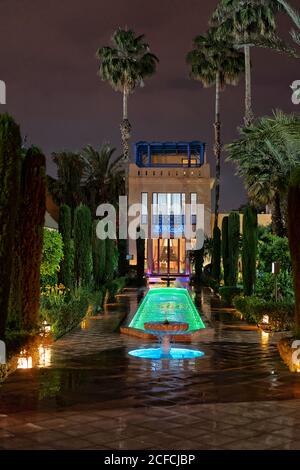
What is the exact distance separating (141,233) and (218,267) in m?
8.46

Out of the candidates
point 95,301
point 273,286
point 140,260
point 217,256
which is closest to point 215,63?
point 140,260

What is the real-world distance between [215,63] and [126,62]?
5.76 metres

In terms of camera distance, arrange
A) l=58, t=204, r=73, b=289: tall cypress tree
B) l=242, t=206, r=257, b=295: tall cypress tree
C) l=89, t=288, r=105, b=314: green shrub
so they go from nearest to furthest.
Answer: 1. l=58, t=204, r=73, b=289: tall cypress tree
2. l=89, t=288, r=105, b=314: green shrub
3. l=242, t=206, r=257, b=295: tall cypress tree

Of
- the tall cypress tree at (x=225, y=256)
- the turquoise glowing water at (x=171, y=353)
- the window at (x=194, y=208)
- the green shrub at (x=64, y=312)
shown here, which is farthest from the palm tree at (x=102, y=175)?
the turquoise glowing water at (x=171, y=353)

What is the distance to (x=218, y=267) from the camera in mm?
30797

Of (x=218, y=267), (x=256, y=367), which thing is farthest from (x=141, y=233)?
(x=256, y=367)

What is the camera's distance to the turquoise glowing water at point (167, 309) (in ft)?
54.2

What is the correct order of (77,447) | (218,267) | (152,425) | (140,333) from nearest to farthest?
(77,447) < (152,425) < (140,333) < (218,267)

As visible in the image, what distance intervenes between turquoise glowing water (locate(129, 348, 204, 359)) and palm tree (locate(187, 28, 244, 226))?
27.3 m

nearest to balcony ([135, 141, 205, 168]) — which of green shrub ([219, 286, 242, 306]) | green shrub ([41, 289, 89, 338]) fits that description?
green shrub ([219, 286, 242, 306])

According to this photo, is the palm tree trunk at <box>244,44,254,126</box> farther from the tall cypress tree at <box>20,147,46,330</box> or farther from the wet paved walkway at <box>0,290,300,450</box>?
the tall cypress tree at <box>20,147,46,330</box>

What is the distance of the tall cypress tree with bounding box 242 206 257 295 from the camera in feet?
57.8

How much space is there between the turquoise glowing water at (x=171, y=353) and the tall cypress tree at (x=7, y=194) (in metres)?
3.56
